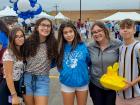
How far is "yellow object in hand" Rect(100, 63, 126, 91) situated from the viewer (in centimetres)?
408

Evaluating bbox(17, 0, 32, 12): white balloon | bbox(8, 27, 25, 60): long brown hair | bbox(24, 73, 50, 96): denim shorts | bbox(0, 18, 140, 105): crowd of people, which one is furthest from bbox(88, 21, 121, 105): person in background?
bbox(17, 0, 32, 12): white balloon

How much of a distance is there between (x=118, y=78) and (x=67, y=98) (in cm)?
89

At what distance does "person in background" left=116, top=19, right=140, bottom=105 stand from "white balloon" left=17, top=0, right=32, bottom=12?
3.03 m

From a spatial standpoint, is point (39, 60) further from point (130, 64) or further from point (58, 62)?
point (130, 64)

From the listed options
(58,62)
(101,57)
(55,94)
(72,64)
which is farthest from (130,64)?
(55,94)

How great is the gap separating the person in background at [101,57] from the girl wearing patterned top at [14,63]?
92 cm

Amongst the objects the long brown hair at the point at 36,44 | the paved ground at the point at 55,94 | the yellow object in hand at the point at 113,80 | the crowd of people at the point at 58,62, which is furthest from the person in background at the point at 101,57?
the paved ground at the point at 55,94

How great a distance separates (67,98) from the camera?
4.70m

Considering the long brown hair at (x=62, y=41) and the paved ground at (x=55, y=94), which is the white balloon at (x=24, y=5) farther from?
the long brown hair at (x=62, y=41)

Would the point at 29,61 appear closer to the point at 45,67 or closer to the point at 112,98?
the point at 45,67

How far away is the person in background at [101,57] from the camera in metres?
4.46

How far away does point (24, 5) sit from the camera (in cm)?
685

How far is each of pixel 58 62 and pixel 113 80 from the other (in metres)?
0.87

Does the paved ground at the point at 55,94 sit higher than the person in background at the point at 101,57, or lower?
lower
